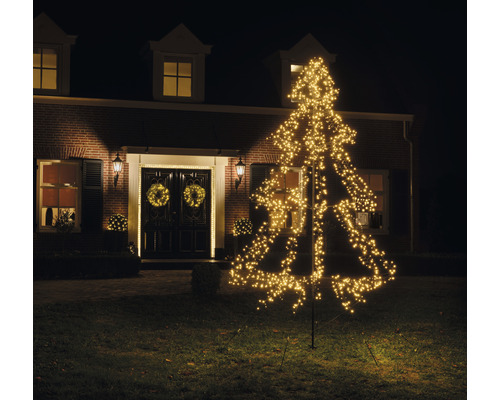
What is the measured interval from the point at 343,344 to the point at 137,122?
9.54 metres

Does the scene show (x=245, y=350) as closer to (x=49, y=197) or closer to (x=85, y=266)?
(x=85, y=266)

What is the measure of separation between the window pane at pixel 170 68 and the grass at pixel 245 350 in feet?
24.4

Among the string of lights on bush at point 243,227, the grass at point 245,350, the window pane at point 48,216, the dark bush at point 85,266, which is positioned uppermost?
the window pane at point 48,216

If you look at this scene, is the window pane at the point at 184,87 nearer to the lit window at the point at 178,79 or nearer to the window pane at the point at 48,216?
the lit window at the point at 178,79

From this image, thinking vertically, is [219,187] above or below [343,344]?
above

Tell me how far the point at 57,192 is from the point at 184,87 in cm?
388

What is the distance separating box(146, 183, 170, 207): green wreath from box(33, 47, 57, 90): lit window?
125 inches

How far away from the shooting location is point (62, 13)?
16891mm

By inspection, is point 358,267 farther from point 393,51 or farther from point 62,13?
point 62,13

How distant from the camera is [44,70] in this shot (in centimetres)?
1553

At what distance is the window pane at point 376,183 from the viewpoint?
17328 mm

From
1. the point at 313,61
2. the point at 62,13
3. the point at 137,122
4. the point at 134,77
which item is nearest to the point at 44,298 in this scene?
the point at 313,61

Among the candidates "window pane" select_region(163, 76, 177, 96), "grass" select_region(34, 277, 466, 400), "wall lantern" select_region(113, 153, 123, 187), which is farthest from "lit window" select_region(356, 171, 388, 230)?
"grass" select_region(34, 277, 466, 400)

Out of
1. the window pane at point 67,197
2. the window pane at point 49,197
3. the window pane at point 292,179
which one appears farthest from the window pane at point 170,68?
the window pane at point 49,197
